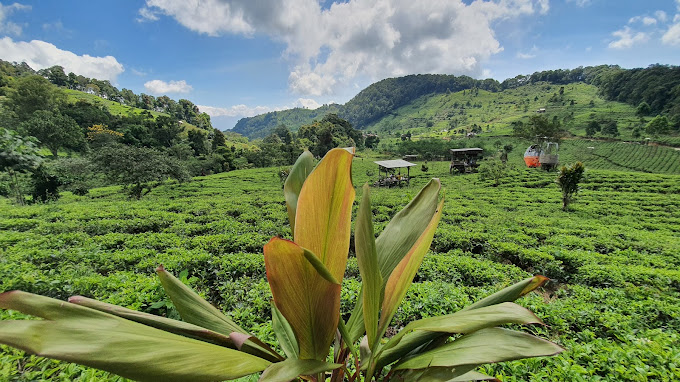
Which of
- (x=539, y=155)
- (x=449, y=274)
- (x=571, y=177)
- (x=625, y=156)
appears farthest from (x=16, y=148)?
(x=625, y=156)

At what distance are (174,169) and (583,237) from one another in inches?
730

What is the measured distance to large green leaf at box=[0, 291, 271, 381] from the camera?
1.28 feet

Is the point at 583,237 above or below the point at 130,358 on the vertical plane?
below

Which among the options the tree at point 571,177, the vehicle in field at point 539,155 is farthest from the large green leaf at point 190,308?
the vehicle in field at point 539,155

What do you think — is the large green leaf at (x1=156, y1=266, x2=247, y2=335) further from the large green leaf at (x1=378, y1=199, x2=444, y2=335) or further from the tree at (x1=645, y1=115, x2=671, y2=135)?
the tree at (x1=645, y1=115, x2=671, y2=135)

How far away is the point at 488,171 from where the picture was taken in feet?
64.5

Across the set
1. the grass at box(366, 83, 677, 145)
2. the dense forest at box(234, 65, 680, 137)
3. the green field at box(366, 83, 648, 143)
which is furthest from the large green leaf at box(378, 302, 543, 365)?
the dense forest at box(234, 65, 680, 137)

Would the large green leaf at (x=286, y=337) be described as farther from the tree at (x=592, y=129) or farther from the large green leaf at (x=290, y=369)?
the tree at (x=592, y=129)

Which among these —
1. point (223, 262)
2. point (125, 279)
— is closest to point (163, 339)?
point (125, 279)

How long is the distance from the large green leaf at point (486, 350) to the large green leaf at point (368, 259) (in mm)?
166

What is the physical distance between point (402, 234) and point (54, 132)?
4053 cm

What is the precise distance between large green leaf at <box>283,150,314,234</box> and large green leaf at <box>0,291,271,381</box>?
1.45 ft

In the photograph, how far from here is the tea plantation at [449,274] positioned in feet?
6.34

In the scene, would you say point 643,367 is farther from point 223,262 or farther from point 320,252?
point 223,262
